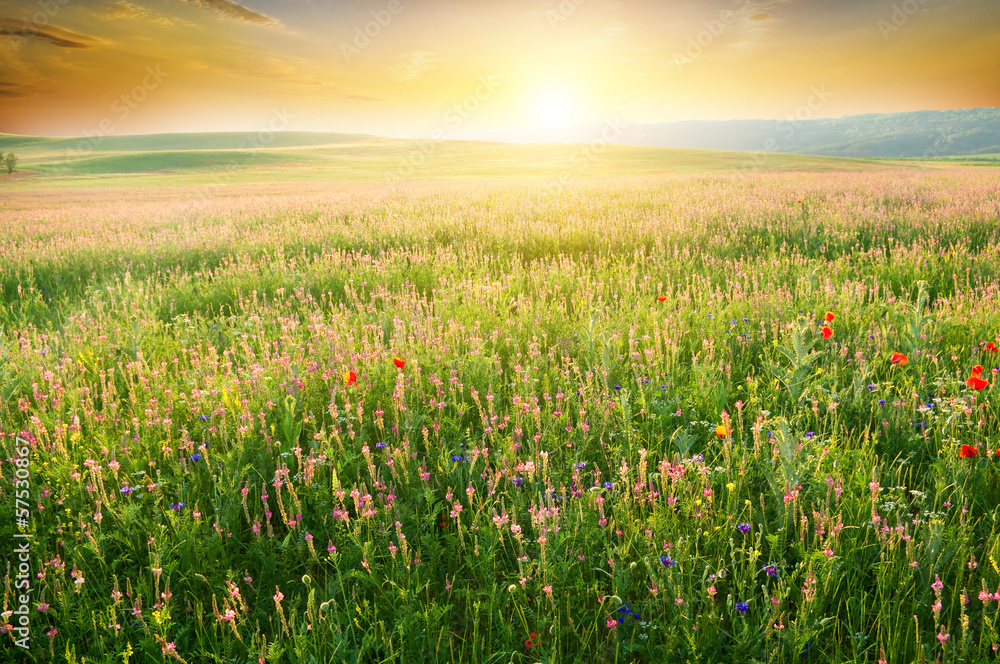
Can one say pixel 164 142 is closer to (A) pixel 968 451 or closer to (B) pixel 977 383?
(B) pixel 977 383

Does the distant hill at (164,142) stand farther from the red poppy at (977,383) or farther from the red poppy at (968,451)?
the red poppy at (968,451)

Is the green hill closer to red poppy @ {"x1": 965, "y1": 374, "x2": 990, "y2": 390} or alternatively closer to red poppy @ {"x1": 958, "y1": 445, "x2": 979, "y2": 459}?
red poppy @ {"x1": 965, "y1": 374, "x2": 990, "y2": 390}

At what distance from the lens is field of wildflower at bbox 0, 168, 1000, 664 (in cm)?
197

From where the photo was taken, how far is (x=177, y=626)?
6.77 ft

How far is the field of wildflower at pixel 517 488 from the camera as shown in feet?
6.48

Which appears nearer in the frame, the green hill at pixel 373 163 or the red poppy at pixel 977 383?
the red poppy at pixel 977 383

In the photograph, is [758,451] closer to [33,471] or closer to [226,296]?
[33,471]

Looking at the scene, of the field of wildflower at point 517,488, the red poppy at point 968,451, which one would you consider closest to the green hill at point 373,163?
the field of wildflower at point 517,488

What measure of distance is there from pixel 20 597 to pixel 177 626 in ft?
2.13

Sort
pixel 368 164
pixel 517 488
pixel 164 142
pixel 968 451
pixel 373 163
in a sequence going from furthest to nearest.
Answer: pixel 164 142 < pixel 373 163 < pixel 368 164 < pixel 517 488 < pixel 968 451

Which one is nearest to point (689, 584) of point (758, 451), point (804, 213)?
point (758, 451)

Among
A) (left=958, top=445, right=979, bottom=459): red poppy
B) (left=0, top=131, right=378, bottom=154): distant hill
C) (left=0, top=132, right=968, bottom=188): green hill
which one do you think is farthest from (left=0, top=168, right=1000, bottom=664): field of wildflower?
(left=0, top=131, right=378, bottom=154): distant hill

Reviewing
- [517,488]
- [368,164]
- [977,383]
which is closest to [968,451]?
[977,383]

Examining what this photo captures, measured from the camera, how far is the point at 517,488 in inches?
100
